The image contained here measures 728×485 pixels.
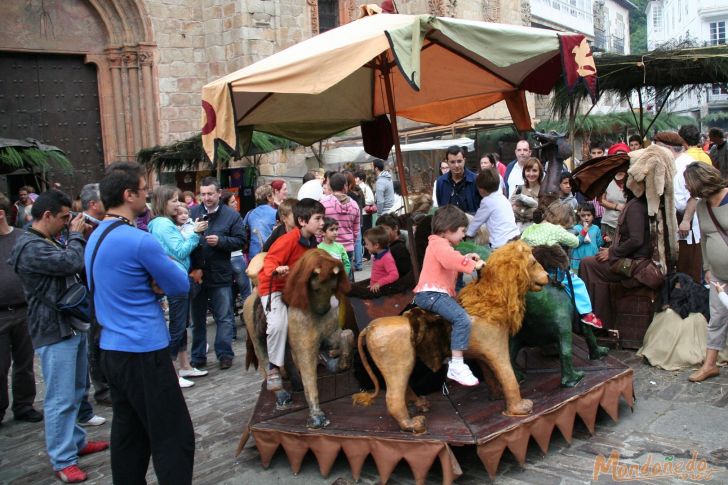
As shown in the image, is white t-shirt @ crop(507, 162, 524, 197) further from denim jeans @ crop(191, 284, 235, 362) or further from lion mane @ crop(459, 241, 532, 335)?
lion mane @ crop(459, 241, 532, 335)

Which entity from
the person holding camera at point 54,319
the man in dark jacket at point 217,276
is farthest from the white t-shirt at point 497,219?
the person holding camera at point 54,319

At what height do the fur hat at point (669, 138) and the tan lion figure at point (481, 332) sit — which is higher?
the fur hat at point (669, 138)

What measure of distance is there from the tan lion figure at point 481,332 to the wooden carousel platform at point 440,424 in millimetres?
165

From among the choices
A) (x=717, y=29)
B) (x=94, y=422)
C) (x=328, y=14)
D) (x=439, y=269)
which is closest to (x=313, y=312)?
(x=439, y=269)

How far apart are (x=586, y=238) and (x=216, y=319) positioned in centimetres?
454

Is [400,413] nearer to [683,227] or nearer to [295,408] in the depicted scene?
[295,408]

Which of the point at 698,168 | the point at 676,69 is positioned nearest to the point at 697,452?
the point at 698,168

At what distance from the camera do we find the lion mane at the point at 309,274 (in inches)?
182

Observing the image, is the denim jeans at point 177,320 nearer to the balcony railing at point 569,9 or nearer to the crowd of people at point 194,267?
the crowd of people at point 194,267

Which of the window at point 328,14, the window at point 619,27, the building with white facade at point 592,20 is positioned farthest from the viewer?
the window at point 619,27

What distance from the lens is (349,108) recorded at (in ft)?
24.5

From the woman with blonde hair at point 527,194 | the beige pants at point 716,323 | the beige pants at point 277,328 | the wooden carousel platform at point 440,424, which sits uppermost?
the woman with blonde hair at point 527,194

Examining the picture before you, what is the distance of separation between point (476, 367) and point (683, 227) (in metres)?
3.67

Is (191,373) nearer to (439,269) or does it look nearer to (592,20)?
(439,269)
